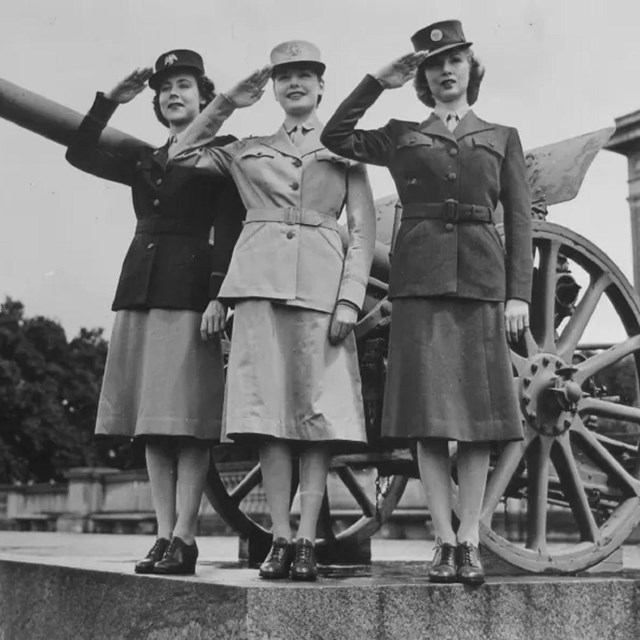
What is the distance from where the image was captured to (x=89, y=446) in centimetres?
3825

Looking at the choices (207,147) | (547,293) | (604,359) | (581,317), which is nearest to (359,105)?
(207,147)

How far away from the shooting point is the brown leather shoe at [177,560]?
497cm

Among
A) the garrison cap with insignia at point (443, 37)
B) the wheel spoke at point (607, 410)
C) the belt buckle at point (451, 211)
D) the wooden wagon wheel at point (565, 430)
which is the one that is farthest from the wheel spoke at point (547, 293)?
the garrison cap with insignia at point (443, 37)

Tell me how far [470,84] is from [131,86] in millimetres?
1402

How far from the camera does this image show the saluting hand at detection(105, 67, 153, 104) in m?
5.32

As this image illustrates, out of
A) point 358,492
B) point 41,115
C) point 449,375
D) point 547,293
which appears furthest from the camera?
point 358,492

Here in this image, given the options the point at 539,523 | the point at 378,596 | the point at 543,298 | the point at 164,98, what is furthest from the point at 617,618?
the point at 164,98

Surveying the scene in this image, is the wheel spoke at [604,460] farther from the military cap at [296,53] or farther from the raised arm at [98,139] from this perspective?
the raised arm at [98,139]

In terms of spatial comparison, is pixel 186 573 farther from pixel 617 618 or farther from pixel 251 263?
pixel 617 618

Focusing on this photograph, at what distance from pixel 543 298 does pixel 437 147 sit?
4.82 ft

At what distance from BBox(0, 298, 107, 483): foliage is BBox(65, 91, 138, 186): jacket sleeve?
32.0 m

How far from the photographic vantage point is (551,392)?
5.86 m

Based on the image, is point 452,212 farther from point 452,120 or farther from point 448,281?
point 452,120

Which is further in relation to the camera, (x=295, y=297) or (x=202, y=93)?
(x=202, y=93)
